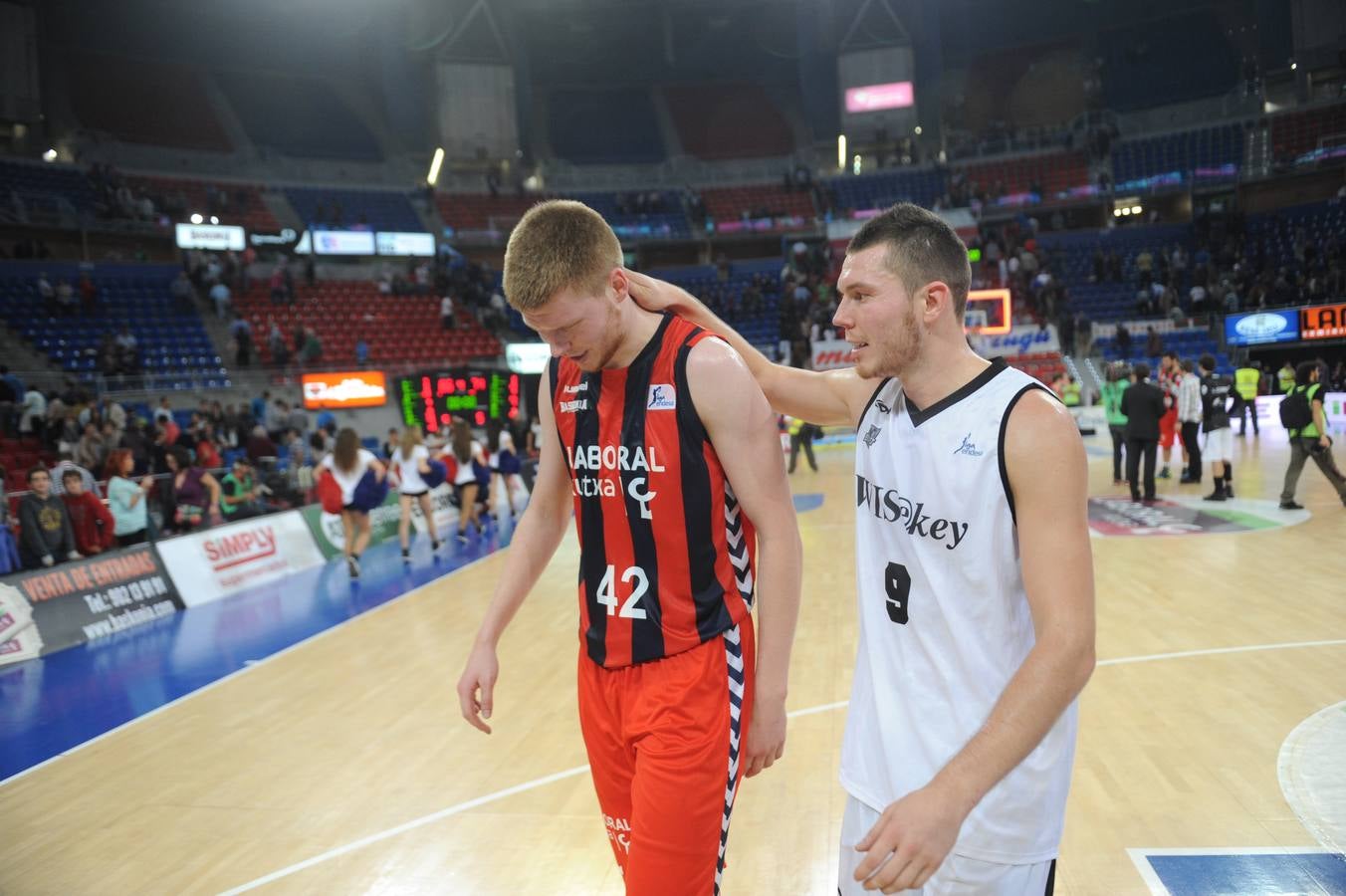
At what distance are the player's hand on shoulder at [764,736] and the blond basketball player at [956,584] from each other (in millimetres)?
191

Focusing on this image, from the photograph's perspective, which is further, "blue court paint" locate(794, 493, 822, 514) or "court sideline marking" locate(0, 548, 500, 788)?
"blue court paint" locate(794, 493, 822, 514)

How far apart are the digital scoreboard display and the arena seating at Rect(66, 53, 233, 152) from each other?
16.1 meters

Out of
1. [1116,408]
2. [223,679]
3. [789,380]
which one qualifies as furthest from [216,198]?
[789,380]

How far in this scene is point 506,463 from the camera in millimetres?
15008

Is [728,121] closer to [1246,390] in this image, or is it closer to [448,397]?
[448,397]

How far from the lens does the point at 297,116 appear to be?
3331 cm

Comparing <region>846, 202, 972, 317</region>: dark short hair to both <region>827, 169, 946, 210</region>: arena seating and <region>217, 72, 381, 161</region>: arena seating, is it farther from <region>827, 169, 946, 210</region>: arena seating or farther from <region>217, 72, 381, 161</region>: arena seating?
<region>217, 72, 381, 161</region>: arena seating

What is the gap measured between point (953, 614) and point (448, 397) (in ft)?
65.7

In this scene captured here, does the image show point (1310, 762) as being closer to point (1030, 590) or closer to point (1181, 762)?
point (1181, 762)

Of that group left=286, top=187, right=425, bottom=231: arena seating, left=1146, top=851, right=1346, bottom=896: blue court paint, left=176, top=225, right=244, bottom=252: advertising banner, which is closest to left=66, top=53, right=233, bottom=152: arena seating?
left=286, top=187, right=425, bottom=231: arena seating

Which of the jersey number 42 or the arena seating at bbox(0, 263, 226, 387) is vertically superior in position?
the arena seating at bbox(0, 263, 226, 387)

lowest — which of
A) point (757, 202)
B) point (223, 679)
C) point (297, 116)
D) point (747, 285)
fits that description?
point (223, 679)

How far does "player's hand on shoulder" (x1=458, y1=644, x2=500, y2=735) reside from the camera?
2330mm

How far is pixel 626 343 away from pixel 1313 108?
3585 centimetres
